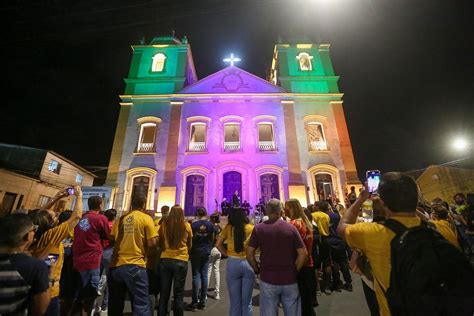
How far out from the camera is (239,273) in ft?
10.6

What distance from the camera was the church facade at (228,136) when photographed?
14859 mm

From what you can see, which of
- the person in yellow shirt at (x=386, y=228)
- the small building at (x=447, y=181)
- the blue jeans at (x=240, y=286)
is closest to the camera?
the person in yellow shirt at (x=386, y=228)

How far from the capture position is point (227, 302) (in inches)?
182

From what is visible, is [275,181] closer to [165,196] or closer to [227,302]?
[165,196]

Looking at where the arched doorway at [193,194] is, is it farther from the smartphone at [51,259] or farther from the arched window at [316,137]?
the smartphone at [51,259]

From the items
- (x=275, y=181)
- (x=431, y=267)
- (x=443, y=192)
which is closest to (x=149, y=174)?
(x=275, y=181)

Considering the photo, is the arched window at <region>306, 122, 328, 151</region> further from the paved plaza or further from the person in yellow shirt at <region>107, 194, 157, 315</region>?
the person in yellow shirt at <region>107, 194, 157, 315</region>

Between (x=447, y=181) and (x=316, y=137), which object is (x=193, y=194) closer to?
(x=316, y=137)

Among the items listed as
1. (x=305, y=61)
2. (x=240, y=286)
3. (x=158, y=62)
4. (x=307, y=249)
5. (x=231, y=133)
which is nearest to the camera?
(x=240, y=286)

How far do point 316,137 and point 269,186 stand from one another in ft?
16.6

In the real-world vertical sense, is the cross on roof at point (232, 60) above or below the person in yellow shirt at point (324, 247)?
above

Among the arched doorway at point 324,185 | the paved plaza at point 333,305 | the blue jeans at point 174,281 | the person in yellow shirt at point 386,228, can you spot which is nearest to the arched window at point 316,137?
the arched doorway at point 324,185

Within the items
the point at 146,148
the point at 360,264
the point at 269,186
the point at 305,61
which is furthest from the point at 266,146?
the point at 360,264

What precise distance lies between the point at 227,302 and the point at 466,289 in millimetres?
4280
